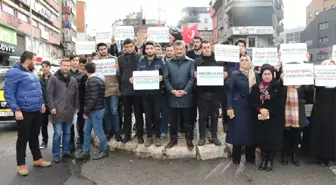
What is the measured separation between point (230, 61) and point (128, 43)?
212 centimetres

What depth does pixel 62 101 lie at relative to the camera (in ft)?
20.9

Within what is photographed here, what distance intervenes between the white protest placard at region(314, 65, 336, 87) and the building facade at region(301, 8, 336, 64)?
184 ft

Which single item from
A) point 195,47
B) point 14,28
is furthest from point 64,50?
point 195,47

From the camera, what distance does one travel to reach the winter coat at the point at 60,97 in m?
6.29

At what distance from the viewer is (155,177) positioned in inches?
218

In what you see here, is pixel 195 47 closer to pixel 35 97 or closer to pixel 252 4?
pixel 35 97

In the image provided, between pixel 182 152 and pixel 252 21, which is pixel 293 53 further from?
pixel 252 21

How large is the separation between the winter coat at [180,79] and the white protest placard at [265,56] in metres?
1.56

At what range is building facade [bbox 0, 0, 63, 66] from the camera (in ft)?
102

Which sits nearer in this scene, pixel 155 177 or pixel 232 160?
pixel 155 177

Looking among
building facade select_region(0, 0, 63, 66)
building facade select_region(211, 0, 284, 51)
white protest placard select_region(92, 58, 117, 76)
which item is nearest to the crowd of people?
white protest placard select_region(92, 58, 117, 76)

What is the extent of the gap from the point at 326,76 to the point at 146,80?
11.0 feet

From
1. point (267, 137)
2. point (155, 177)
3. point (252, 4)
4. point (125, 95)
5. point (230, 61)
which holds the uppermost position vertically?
point (252, 4)

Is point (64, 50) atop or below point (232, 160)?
atop
